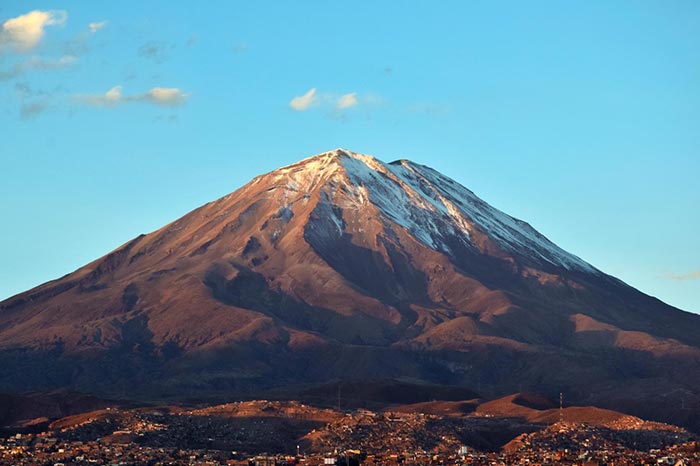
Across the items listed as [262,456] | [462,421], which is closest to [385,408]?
[462,421]

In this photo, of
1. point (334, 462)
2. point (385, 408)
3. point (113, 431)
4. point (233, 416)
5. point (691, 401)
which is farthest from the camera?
point (691, 401)

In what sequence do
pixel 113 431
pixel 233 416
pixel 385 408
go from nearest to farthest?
pixel 113 431 < pixel 233 416 < pixel 385 408

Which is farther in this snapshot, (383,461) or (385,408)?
(385,408)

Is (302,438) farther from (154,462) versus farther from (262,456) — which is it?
(154,462)

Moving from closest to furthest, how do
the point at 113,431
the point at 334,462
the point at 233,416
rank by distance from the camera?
the point at 334,462
the point at 113,431
the point at 233,416

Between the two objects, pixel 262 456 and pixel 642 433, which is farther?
pixel 642 433

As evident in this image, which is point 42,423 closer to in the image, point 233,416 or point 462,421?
point 233,416

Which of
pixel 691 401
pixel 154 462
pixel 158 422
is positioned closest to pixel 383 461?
pixel 154 462

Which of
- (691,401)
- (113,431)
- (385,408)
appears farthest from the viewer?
(691,401)
